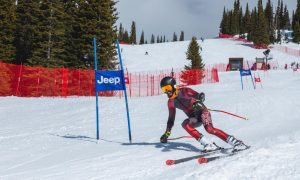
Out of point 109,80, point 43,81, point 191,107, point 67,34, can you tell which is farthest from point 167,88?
point 67,34

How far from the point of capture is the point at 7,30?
3634 cm

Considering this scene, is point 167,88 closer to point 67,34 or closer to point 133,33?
point 67,34

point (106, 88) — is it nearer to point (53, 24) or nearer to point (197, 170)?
point (197, 170)

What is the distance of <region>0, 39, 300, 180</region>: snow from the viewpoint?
590 cm

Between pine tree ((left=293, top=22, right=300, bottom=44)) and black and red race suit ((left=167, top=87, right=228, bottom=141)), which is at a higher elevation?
pine tree ((left=293, top=22, right=300, bottom=44))

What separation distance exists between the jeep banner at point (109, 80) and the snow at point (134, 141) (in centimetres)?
154

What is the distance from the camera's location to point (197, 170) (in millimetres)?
5855

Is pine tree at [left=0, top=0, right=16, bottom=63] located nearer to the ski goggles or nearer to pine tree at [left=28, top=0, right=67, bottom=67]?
pine tree at [left=28, top=0, right=67, bottom=67]

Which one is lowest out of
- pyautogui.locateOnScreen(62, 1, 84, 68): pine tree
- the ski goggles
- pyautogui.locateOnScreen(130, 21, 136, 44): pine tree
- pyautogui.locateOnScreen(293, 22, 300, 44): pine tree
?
the ski goggles

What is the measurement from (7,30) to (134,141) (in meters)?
29.5

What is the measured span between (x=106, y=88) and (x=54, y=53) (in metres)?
25.8

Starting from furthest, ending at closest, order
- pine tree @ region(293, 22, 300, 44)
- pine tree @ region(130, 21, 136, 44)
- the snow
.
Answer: pine tree @ region(130, 21, 136, 44) < pine tree @ region(293, 22, 300, 44) < the snow

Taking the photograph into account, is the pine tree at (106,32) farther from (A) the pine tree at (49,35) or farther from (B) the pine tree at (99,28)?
(A) the pine tree at (49,35)

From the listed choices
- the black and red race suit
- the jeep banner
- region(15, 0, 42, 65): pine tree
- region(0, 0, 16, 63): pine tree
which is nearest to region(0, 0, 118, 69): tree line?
region(0, 0, 16, 63): pine tree
